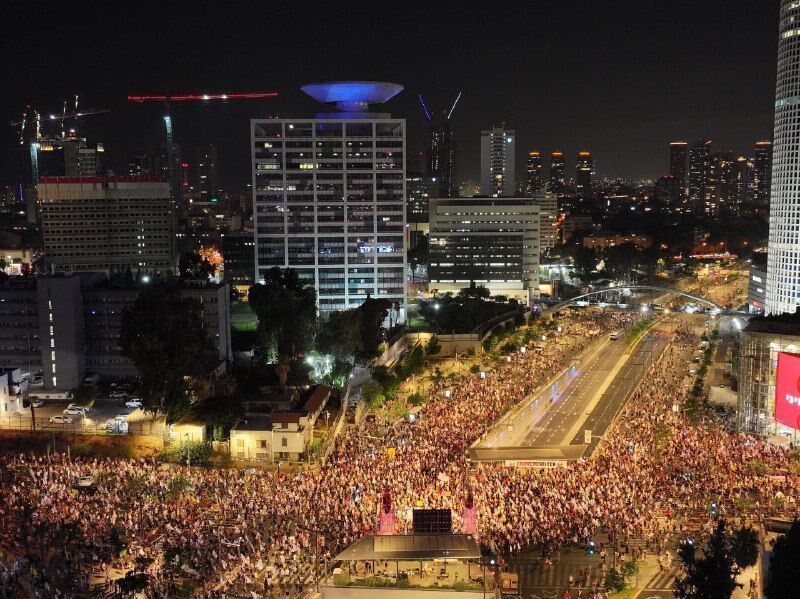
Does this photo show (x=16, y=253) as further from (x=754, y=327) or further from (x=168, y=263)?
(x=754, y=327)

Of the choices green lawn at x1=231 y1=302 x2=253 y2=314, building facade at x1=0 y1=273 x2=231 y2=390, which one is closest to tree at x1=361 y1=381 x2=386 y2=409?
building facade at x1=0 y1=273 x2=231 y2=390

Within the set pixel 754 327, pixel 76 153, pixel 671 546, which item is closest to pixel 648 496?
pixel 671 546

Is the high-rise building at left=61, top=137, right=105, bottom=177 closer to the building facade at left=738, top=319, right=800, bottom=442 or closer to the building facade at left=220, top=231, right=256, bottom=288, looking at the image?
the building facade at left=220, top=231, right=256, bottom=288

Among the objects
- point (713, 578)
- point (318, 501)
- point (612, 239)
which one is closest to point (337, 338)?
point (318, 501)

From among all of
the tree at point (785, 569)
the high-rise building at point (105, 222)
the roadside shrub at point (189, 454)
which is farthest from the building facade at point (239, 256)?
the tree at point (785, 569)

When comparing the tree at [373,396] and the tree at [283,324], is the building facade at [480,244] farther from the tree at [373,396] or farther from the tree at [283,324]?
the tree at [373,396]

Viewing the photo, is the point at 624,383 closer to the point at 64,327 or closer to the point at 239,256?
the point at 64,327

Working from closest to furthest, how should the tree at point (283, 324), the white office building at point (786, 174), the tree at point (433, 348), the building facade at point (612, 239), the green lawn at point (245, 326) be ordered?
the tree at point (283, 324) < the tree at point (433, 348) < the white office building at point (786, 174) < the green lawn at point (245, 326) < the building facade at point (612, 239)
